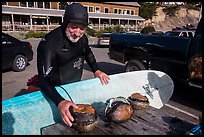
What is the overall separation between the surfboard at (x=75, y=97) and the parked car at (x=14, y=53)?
572 centimetres

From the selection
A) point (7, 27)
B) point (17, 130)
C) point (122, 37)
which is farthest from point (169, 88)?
point (7, 27)

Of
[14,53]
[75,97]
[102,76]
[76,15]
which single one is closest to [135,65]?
[102,76]

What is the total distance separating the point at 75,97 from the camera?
2967 millimetres

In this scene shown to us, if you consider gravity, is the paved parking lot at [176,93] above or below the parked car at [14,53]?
below

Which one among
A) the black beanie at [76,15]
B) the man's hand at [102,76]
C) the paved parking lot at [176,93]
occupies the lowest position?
the paved parking lot at [176,93]

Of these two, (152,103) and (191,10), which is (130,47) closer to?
(152,103)

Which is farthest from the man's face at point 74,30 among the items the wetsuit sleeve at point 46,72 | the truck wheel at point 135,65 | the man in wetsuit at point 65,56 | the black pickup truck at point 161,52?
the truck wheel at point 135,65

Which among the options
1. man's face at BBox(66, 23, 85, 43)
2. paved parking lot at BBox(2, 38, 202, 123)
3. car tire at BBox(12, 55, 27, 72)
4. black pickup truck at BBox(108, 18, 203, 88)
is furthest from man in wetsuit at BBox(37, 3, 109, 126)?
car tire at BBox(12, 55, 27, 72)

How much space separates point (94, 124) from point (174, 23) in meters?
74.3

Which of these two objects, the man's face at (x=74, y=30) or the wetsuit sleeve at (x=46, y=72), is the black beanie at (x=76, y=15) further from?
the wetsuit sleeve at (x=46, y=72)

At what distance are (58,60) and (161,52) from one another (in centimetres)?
343

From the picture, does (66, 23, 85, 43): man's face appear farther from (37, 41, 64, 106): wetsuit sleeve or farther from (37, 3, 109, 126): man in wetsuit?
(37, 41, 64, 106): wetsuit sleeve

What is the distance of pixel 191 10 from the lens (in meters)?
75.8

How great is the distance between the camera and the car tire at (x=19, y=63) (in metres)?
8.35
